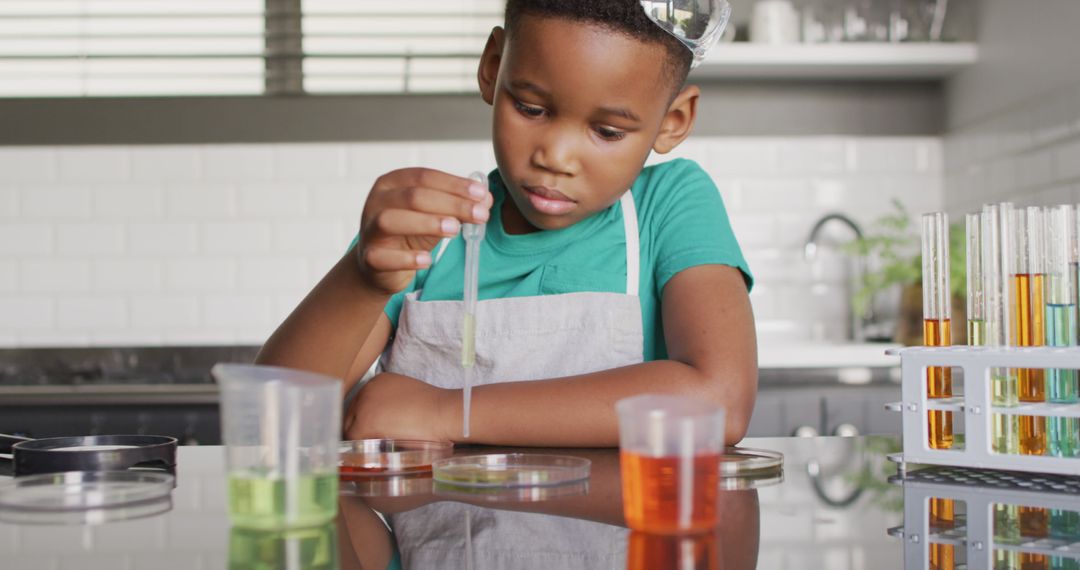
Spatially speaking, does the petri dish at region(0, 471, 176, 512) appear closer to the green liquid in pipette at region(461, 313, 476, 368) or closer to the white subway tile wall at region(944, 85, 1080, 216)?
the green liquid in pipette at region(461, 313, 476, 368)

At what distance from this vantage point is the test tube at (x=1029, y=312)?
0.84 metres

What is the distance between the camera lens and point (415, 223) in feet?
2.91

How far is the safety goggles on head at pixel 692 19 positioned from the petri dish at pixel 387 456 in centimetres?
50

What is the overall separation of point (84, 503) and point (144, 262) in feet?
8.39

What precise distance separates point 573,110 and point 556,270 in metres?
0.33

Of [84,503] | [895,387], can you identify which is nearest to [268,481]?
[84,503]

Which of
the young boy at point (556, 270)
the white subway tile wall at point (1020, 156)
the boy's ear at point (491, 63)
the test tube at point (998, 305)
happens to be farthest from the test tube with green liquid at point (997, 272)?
the white subway tile wall at point (1020, 156)

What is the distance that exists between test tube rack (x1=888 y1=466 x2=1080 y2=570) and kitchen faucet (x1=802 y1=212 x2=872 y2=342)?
2198mm


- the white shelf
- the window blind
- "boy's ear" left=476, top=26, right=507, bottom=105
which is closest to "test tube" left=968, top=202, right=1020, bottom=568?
"boy's ear" left=476, top=26, right=507, bottom=105

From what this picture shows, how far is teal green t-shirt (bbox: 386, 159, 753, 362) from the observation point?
1382 mm

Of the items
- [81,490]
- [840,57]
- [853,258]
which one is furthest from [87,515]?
[853,258]

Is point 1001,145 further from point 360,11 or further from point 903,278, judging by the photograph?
point 360,11

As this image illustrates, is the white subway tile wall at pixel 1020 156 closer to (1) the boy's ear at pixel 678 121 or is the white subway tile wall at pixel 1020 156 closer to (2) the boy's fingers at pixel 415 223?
(1) the boy's ear at pixel 678 121

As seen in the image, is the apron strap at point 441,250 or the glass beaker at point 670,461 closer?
the glass beaker at point 670,461
